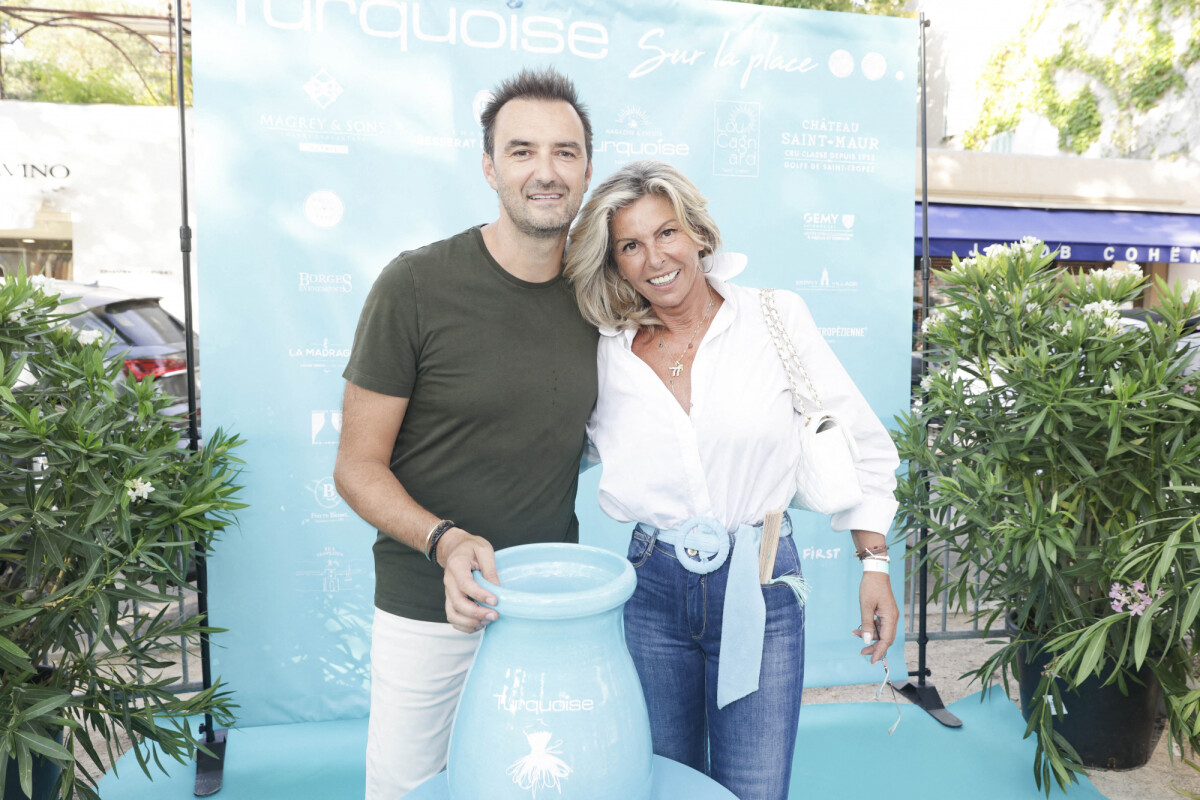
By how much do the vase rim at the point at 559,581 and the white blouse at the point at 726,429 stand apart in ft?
1.65

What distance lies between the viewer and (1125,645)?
94.9 inches

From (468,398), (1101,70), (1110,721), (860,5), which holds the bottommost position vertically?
(1110,721)

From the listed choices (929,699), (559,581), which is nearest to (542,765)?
(559,581)

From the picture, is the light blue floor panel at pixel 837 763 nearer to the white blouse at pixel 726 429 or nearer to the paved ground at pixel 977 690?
the paved ground at pixel 977 690

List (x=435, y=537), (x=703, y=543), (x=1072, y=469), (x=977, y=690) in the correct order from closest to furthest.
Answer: (x=435, y=537), (x=703, y=543), (x=1072, y=469), (x=977, y=690)

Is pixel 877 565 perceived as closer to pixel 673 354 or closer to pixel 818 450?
pixel 818 450

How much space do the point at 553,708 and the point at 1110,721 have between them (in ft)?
9.57

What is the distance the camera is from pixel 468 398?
1.61 metres

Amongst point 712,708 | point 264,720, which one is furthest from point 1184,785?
point 264,720

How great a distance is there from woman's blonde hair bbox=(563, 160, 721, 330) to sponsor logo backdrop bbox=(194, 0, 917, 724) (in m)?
1.52

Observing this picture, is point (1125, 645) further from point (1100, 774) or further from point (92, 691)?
point (92, 691)

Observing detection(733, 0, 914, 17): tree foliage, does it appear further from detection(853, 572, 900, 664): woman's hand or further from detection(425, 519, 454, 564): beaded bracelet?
detection(425, 519, 454, 564): beaded bracelet

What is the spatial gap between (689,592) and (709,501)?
198mm

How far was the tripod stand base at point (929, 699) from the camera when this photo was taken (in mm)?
3266
